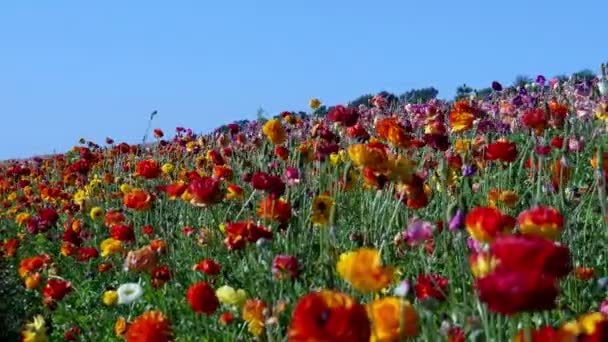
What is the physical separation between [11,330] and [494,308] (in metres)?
3.36

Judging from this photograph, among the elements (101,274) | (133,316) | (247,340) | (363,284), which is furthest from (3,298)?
(363,284)

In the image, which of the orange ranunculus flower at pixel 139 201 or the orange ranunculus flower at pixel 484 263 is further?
the orange ranunculus flower at pixel 139 201

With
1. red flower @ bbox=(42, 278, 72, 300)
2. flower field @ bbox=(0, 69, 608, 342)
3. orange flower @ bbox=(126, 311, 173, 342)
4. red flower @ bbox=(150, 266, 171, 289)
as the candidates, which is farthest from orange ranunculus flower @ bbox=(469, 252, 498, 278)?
red flower @ bbox=(42, 278, 72, 300)

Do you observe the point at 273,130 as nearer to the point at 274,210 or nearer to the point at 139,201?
the point at 139,201

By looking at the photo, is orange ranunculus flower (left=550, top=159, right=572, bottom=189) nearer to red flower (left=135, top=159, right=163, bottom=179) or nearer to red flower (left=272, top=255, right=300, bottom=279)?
red flower (left=272, top=255, right=300, bottom=279)

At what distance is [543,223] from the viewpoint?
2.11 metres

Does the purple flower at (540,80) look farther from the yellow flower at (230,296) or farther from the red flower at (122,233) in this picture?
the yellow flower at (230,296)

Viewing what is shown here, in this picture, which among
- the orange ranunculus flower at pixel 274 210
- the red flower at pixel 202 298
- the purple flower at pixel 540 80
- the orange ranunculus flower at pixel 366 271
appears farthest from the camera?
the purple flower at pixel 540 80

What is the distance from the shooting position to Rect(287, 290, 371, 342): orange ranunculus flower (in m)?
1.47

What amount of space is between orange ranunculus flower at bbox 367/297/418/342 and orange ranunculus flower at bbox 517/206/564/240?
15.3 inches

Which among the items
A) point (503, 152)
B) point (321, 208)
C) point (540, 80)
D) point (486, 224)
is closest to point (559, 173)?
point (503, 152)

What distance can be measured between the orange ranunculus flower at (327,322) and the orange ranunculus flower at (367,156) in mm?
1445

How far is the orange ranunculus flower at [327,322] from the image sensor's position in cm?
147

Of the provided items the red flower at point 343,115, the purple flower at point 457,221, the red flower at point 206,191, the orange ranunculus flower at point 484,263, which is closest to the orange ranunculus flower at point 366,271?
the orange ranunculus flower at point 484,263
